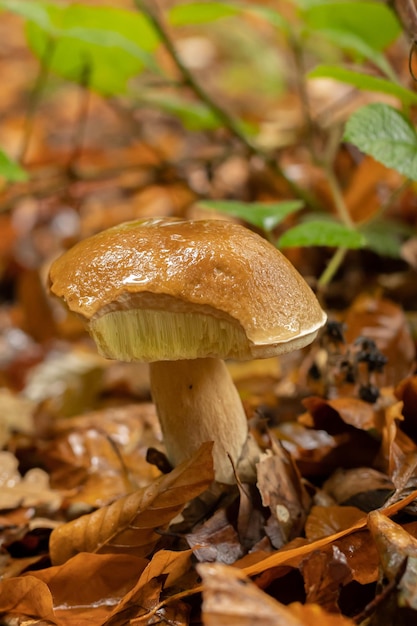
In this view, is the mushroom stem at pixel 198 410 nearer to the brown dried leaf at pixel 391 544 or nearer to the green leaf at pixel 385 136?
the brown dried leaf at pixel 391 544

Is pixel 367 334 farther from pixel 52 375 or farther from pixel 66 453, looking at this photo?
pixel 52 375

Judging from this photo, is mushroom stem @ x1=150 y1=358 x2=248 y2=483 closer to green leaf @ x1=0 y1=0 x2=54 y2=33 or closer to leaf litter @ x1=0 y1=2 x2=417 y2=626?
leaf litter @ x1=0 y1=2 x2=417 y2=626

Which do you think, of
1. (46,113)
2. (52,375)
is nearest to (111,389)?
(52,375)

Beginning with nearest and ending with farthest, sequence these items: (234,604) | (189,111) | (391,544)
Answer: (234,604) < (391,544) < (189,111)

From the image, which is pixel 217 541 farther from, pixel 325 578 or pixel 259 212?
pixel 259 212

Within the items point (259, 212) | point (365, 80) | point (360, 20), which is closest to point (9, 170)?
point (259, 212)

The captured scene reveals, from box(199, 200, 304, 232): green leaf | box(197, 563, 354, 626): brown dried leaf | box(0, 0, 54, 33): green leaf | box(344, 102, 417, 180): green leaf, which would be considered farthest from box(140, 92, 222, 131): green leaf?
box(197, 563, 354, 626): brown dried leaf

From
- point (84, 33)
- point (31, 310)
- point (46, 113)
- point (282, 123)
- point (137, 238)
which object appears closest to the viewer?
point (137, 238)
